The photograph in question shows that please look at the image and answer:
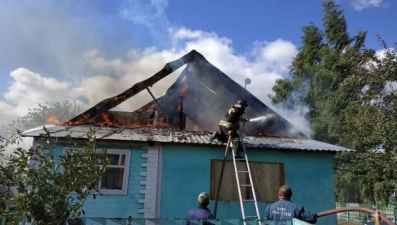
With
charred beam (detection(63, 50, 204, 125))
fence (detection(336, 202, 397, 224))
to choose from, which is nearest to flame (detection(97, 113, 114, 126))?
charred beam (detection(63, 50, 204, 125))

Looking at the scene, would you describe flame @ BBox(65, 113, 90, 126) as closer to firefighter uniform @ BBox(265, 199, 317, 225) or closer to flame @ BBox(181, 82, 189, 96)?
flame @ BBox(181, 82, 189, 96)

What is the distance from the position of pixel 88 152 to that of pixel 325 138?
2051 cm

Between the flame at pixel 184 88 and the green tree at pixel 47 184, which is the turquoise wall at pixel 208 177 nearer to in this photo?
the flame at pixel 184 88

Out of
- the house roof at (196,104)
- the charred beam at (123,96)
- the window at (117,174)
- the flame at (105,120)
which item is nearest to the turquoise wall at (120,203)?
the window at (117,174)

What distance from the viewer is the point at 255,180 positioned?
29.3ft

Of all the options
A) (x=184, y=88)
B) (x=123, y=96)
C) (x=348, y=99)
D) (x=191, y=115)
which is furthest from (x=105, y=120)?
(x=348, y=99)

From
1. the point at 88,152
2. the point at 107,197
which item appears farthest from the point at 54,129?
the point at 88,152

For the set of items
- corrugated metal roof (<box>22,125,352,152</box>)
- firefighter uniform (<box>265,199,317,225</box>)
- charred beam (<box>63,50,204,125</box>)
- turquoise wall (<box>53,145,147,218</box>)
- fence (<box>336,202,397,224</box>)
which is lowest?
fence (<box>336,202,397,224</box>)

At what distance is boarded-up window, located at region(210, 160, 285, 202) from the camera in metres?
8.70

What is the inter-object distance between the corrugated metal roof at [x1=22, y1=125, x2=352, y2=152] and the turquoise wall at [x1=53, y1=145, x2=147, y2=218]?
69 centimetres

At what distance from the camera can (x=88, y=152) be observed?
3.61 metres

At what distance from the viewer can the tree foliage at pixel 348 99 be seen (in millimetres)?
13109

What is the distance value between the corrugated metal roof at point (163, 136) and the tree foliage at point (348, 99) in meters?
5.27

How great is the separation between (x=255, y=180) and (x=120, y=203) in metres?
3.94
